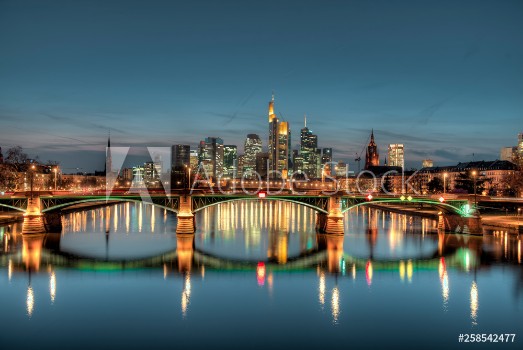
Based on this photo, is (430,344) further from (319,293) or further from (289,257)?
(289,257)

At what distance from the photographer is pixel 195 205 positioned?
81562mm

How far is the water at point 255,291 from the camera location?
1390 inches

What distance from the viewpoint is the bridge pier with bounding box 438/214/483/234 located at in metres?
81.8

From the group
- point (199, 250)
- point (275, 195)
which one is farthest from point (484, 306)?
point (275, 195)

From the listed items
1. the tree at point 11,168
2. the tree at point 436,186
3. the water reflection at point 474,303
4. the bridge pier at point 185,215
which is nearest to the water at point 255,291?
the water reflection at point 474,303

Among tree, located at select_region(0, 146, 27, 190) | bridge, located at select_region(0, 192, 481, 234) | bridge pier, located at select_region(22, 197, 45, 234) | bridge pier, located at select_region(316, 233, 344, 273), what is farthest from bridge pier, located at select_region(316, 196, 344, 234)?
tree, located at select_region(0, 146, 27, 190)

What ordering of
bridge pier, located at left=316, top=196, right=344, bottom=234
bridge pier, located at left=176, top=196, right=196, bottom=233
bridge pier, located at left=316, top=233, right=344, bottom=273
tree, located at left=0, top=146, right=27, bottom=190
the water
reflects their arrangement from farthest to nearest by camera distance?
tree, located at left=0, top=146, right=27, bottom=190 → bridge pier, located at left=316, top=196, right=344, bottom=234 → bridge pier, located at left=176, top=196, right=196, bottom=233 → bridge pier, located at left=316, top=233, right=344, bottom=273 → the water

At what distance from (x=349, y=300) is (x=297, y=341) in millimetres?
10885

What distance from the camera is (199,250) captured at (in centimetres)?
6731

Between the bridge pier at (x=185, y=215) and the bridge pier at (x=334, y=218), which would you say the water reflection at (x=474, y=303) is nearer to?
the bridge pier at (x=334, y=218)

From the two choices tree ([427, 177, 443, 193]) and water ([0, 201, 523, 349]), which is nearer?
water ([0, 201, 523, 349])

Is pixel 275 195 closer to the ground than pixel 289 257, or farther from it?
farther from it

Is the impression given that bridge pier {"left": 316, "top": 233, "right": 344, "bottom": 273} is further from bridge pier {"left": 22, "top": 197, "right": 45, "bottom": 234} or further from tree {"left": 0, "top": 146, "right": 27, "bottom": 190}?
tree {"left": 0, "top": 146, "right": 27, "bottom": 190}

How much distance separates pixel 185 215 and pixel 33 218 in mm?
21757
